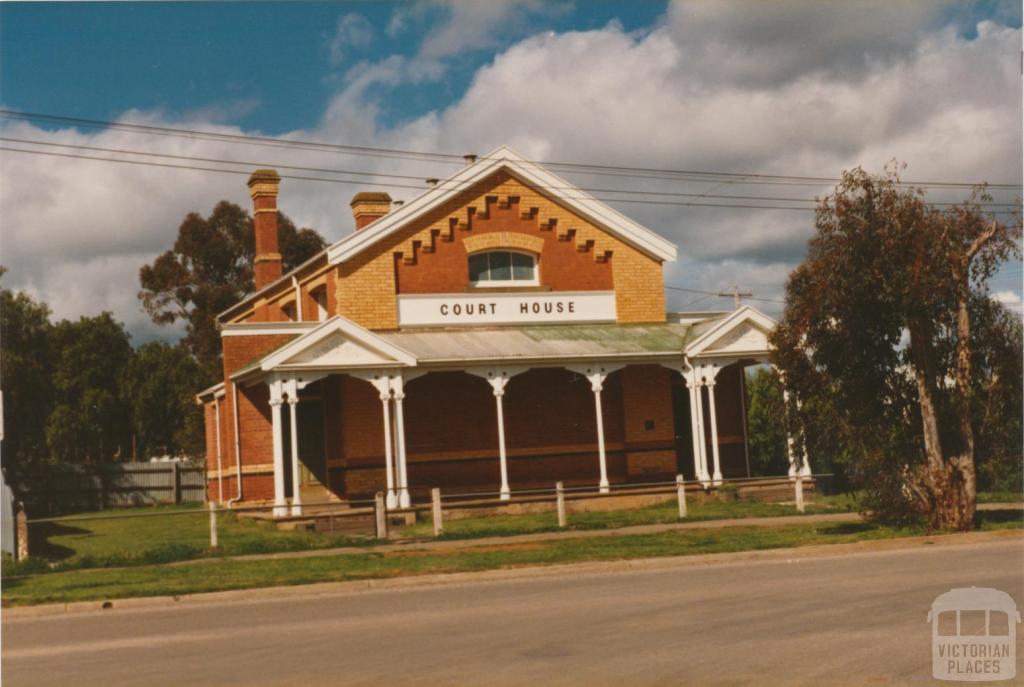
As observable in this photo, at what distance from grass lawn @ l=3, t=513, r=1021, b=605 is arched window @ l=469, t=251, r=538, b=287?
458 inches

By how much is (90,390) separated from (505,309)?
3138cm

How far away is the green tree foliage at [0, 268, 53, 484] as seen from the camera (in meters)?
45.8

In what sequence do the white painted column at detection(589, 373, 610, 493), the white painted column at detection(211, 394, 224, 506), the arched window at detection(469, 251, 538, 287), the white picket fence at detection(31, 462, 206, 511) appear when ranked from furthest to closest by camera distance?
the white picket fence at detection(31, 462, 206, 511) → the white painted column at detection(211, 394, 224, 506) → the arched window at detection(469, 251, 538, 287) → the white painted column at detection(589, 373, 610, 493)

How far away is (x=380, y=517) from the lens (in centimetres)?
2269

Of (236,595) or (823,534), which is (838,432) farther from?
(236,595)

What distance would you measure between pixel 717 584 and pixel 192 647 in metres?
6.37

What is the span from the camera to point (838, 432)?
64.5 ft

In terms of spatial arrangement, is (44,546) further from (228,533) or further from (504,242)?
(504,242)

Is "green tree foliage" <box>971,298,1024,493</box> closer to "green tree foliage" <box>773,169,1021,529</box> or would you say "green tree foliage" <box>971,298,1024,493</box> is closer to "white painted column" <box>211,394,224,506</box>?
"green tree foliage" <box>773,169,1021,529</box>

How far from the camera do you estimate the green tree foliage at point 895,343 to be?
19.0 m

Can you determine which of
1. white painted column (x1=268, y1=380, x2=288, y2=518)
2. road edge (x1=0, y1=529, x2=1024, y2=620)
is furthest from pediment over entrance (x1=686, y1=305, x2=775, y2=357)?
road edge (x1=0, y1=529, x2=1024, y2=620)

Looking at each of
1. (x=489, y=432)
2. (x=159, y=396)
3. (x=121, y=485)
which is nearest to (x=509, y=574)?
(x=489, y=432)

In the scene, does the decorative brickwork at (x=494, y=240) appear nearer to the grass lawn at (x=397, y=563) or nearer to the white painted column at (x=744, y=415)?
the white painted column at (x=744, y=415)

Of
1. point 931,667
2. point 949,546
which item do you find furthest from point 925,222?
point 931,667
